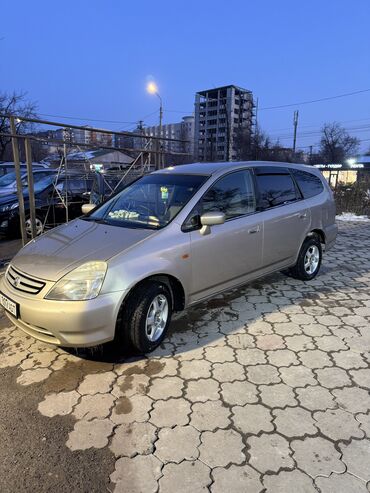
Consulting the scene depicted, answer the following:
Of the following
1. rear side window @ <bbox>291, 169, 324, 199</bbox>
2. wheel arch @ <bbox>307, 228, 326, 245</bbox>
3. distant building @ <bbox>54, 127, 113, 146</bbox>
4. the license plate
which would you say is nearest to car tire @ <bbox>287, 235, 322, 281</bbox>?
wheel arch @ <bbox>307, 228, 326, 245</bbox>

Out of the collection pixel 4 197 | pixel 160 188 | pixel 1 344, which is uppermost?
pixel 160 188

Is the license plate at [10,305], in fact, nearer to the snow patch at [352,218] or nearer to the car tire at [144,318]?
the car tire at [144,318]

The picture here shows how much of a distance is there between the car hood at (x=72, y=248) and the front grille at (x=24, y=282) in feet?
0.15

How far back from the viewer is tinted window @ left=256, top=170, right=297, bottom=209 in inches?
→ 173

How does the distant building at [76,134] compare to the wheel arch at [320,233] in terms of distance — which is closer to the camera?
Answer: the wheel arch at [320,233]

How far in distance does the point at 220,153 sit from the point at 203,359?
259 ft

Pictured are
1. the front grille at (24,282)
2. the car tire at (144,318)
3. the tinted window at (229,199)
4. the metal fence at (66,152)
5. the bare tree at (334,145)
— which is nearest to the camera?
the front grille at (24,282)

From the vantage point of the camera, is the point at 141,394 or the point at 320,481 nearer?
the point at 320,481

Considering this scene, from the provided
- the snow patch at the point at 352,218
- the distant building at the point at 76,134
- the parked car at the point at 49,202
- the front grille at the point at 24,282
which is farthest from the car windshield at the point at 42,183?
the snow patch at the point at 352,218

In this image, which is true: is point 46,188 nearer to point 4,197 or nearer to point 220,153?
point 4,197

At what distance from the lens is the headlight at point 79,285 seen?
112 inches

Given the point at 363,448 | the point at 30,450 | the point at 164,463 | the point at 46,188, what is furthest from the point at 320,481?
the point at 46,188

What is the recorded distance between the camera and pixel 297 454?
2217 millimetres

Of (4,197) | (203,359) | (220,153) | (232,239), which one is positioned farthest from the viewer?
(220,153)
